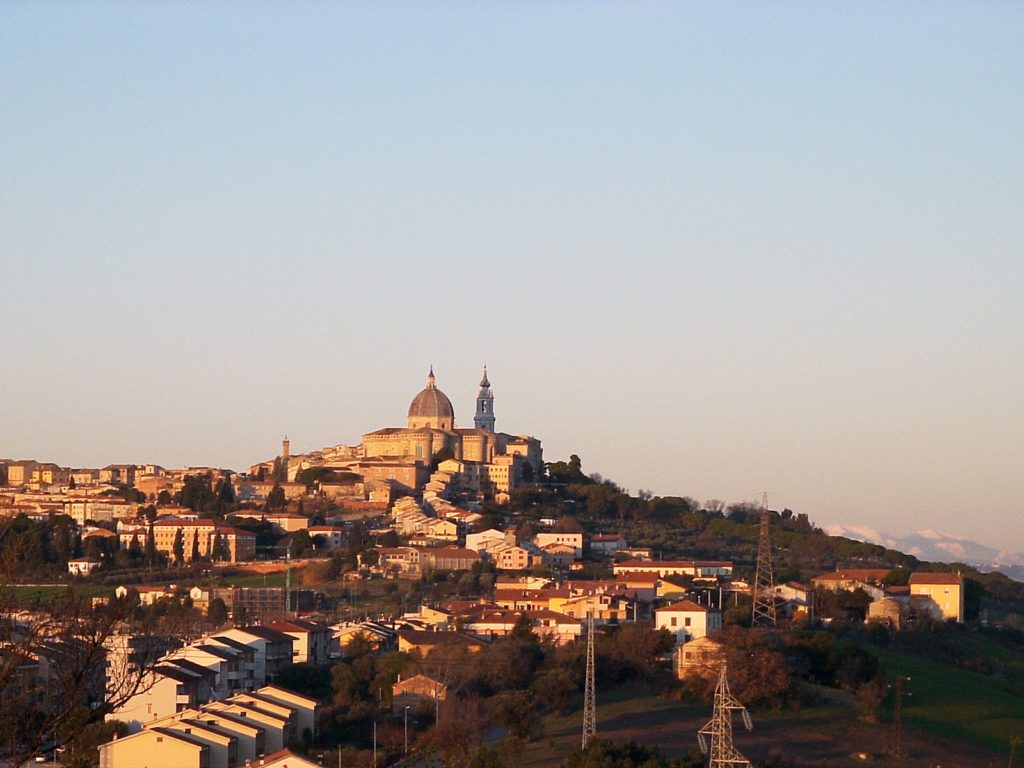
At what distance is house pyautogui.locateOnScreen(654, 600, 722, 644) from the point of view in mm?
37750

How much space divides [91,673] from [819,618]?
35.9 metres

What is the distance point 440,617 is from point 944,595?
13853 mm

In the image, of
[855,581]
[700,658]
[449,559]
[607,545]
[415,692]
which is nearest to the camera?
[415,692]

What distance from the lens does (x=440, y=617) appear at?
4203 centimetres

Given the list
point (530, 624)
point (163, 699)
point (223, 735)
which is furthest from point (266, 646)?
point (223, 735)

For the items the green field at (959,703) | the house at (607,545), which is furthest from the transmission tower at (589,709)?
the house at (607,545)

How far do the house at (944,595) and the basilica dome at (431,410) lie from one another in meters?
36.0

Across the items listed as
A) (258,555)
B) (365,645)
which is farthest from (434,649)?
(258,555)

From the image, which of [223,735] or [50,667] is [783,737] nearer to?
[223,735]

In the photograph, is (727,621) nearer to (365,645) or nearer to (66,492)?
(365,645)

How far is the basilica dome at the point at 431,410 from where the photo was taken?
8106cm

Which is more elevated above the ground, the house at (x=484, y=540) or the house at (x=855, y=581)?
the house at (x=484, y=540)

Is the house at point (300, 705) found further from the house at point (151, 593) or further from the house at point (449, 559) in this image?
the house at point (449, 559)

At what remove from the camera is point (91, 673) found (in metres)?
8.72
